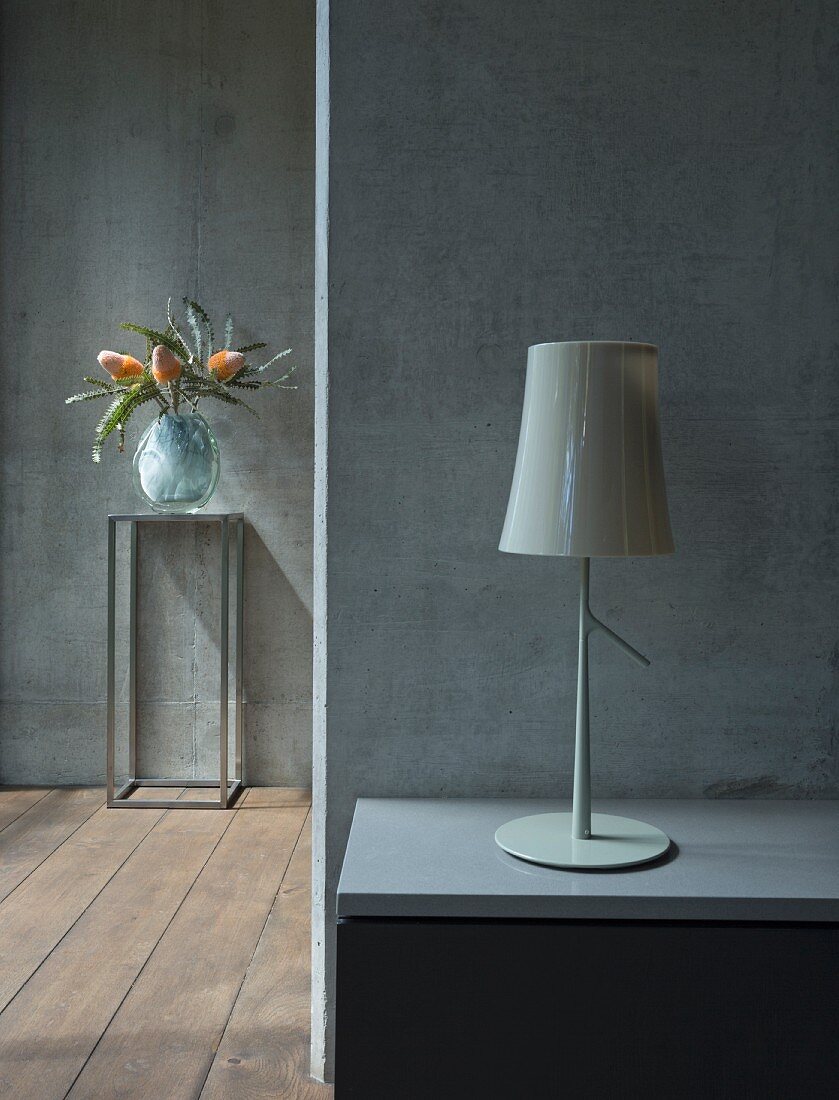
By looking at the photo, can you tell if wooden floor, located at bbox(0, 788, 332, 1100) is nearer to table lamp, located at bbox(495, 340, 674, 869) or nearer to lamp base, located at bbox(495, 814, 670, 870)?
lamp base, located at bbox(495, 814, 670, 870)

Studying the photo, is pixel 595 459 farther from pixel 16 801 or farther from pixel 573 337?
pixel 16 801

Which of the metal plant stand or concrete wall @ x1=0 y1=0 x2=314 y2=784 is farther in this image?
concrete wall @ x1=0 y1=0 x2=314 y2=784

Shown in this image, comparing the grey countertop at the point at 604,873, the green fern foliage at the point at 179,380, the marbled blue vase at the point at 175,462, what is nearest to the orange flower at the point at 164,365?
the green fern foliage at the point at 179,380

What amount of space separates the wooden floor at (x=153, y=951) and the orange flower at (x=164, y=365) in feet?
4.70

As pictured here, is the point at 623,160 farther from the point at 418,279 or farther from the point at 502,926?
the point at 502,926

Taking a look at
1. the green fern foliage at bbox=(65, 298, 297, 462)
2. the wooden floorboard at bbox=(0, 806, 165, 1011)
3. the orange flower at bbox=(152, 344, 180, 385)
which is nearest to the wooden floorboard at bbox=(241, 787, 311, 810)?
the wooden floorboard at bbox=(0, 806, 165, 1011)

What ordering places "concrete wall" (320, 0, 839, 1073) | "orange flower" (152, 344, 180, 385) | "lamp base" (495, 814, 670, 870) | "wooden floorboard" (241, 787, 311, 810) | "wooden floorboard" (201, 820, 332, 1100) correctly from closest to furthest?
"lamp base" (495, 814, 670, 870) → "concrete wall" (320, 0, 839, 1073) → "wooden floorboard" (201, 820, 332, 1100) → "orange flower" (152, 344, 180, 385) → "wooden floorboard" (241, 787, 311, 810)

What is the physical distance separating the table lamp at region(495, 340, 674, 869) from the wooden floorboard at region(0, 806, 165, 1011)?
1493 millimetres

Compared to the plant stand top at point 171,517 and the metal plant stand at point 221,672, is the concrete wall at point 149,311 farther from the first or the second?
the plant stand top at point 171,517

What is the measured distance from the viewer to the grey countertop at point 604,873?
1.25 metres

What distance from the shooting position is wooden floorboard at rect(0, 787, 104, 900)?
9.41 ft

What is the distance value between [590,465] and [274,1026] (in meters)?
1.39

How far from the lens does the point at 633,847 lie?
1.41 metres

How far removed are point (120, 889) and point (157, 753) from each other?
972 mm
